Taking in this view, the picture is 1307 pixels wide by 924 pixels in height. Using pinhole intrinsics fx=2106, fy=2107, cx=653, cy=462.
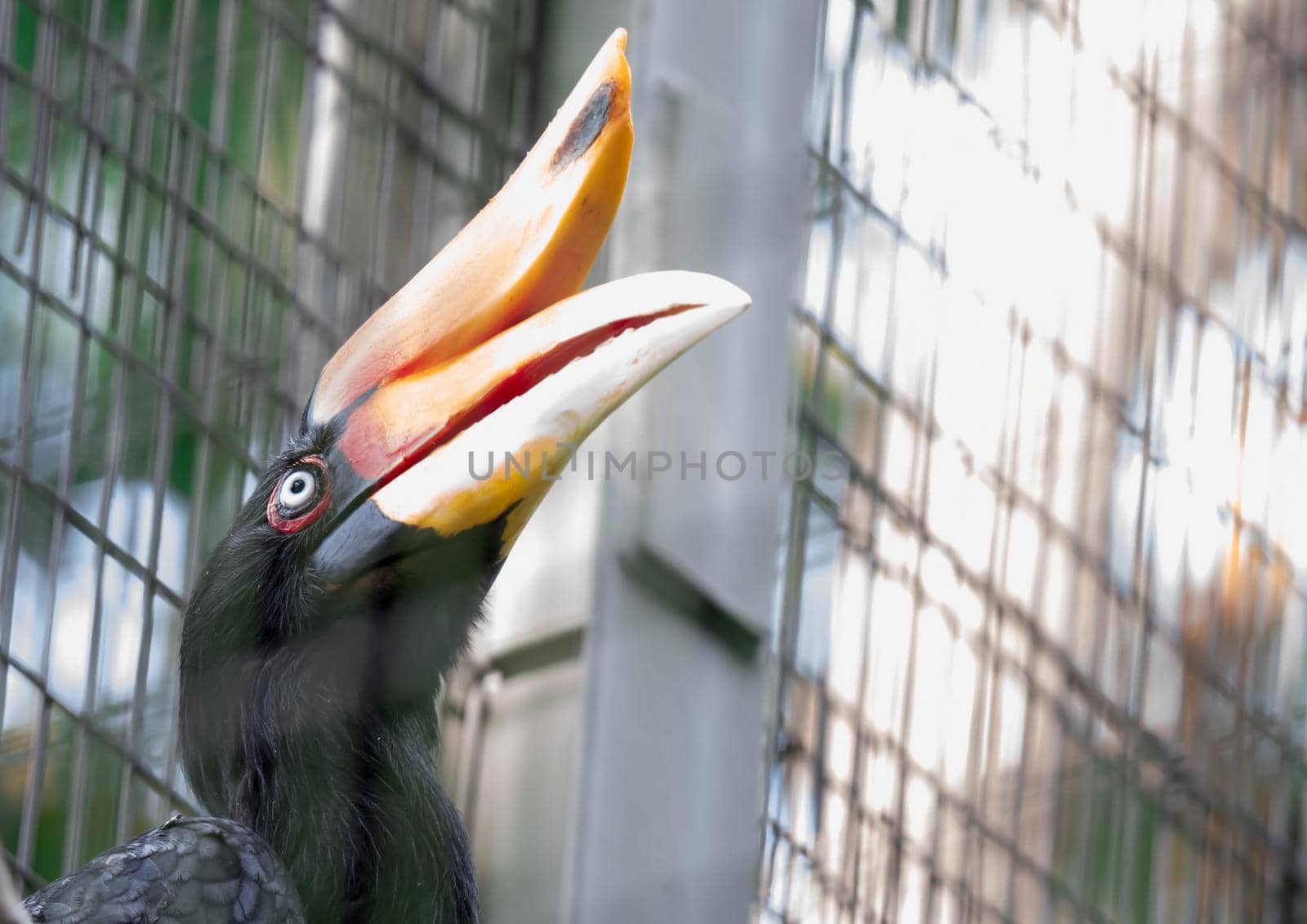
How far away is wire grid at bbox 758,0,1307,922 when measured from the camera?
69.4 inches

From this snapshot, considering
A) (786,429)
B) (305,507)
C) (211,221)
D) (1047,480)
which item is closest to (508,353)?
(305,507)

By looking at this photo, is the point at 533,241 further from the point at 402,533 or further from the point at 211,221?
the point at 211,221

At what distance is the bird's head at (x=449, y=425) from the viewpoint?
1.11m

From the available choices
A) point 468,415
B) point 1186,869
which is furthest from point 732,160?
point 1186,869

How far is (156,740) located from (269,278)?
72 cm

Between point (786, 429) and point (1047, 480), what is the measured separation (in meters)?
0.57

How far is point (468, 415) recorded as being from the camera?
1161 mm

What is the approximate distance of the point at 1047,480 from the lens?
1891mm

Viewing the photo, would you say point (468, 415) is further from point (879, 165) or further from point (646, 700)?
point (879, 165)

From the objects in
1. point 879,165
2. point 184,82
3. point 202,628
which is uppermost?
point 879,165

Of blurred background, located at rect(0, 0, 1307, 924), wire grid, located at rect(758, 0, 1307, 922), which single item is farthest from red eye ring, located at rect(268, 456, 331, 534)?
wire grid, located at rect(758, 0, 1307, 922)

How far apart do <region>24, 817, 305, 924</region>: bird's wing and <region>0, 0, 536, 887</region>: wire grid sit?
0.31 metres

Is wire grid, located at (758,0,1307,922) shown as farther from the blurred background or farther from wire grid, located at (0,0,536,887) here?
wire grid, located at (0,0,536,887)

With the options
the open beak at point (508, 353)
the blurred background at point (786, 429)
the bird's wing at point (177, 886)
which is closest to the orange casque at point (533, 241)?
the open beak at point (508, 353)
